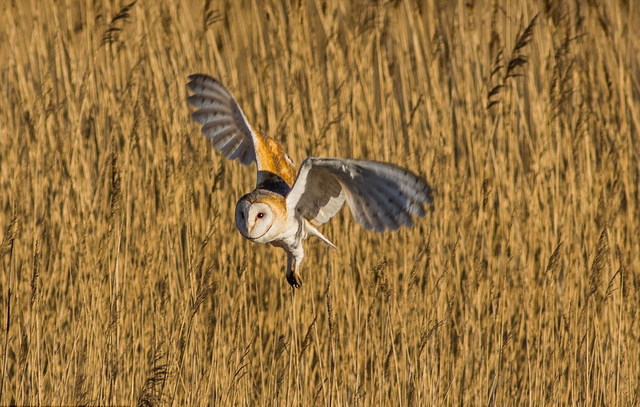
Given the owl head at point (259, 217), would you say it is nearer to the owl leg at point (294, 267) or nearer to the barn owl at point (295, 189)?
the barn owl at point (295, 189)

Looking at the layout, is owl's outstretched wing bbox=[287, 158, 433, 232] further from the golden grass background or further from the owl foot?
the golden grass background

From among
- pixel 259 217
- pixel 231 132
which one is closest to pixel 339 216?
pixel 231 132

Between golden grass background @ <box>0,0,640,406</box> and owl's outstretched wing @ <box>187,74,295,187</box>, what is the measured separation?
0.48ft

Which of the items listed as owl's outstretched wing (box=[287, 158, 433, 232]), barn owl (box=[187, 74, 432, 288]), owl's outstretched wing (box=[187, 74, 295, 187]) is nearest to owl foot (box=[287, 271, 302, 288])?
barn owl (box=[187, 74, 432, 288])

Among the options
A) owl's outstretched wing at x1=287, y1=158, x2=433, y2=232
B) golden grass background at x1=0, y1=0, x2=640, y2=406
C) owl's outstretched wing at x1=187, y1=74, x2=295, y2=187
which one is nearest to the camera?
owl's outstretched wing at x1=287, y1=158, x2=433, y2=232

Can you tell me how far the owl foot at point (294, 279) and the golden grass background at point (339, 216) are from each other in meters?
0.20

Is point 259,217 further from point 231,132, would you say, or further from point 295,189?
point 231,132

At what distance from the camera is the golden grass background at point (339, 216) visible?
3025 mm

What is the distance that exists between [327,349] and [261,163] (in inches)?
27.1

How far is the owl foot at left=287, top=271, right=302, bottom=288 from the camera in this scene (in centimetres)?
271

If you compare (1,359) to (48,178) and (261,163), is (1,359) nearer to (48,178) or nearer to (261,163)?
(48,178)

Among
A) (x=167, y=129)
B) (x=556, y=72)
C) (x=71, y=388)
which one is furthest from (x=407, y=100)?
(x=71, y=388)

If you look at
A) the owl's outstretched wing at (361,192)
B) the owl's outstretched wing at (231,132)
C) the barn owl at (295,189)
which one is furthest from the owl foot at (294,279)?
the owl's outstretched wing at (231,132)

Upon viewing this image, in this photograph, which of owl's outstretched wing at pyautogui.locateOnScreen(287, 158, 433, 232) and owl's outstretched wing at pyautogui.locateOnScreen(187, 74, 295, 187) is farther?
owl's outstretched wing at pyautogui.locateOnScreen(187, 74, 295, 187)
